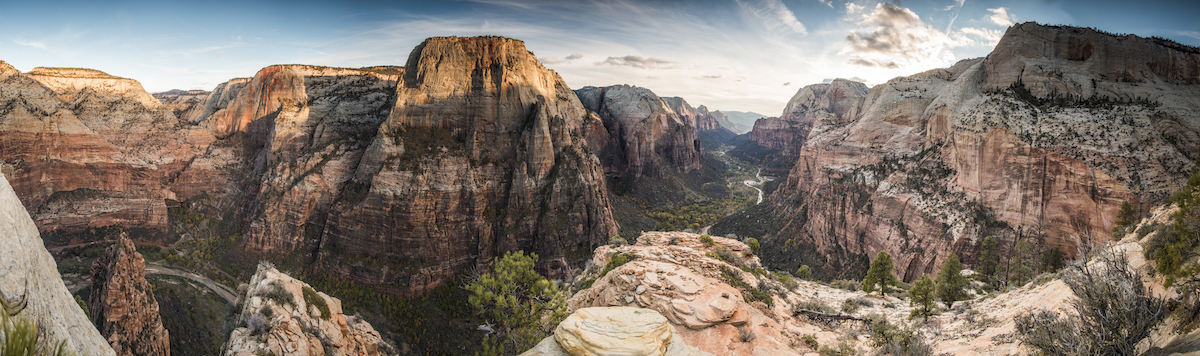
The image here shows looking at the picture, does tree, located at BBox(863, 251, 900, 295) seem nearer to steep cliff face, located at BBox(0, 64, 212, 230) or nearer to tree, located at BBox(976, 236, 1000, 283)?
tree, located at BBox(976, 236, 1000, 283)

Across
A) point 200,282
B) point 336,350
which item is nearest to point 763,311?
point 336,350

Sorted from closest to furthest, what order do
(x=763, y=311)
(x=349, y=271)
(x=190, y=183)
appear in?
(x=763, y=311) → (x=349, y=271) → (x=190, y=183)

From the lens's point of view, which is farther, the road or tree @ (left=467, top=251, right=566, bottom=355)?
the road

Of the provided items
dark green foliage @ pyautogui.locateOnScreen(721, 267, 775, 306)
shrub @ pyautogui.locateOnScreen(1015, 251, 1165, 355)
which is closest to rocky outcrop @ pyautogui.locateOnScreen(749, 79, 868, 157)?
dark green foliage @ pyautogui.locateOnScreen(721, 267, 775, 306)

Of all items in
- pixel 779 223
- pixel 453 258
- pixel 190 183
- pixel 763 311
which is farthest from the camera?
pixel 779 223

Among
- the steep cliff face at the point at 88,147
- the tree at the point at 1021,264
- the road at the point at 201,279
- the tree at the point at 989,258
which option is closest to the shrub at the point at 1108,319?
the tree at the point at 1021,264

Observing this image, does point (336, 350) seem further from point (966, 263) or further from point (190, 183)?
point (190, 183)
